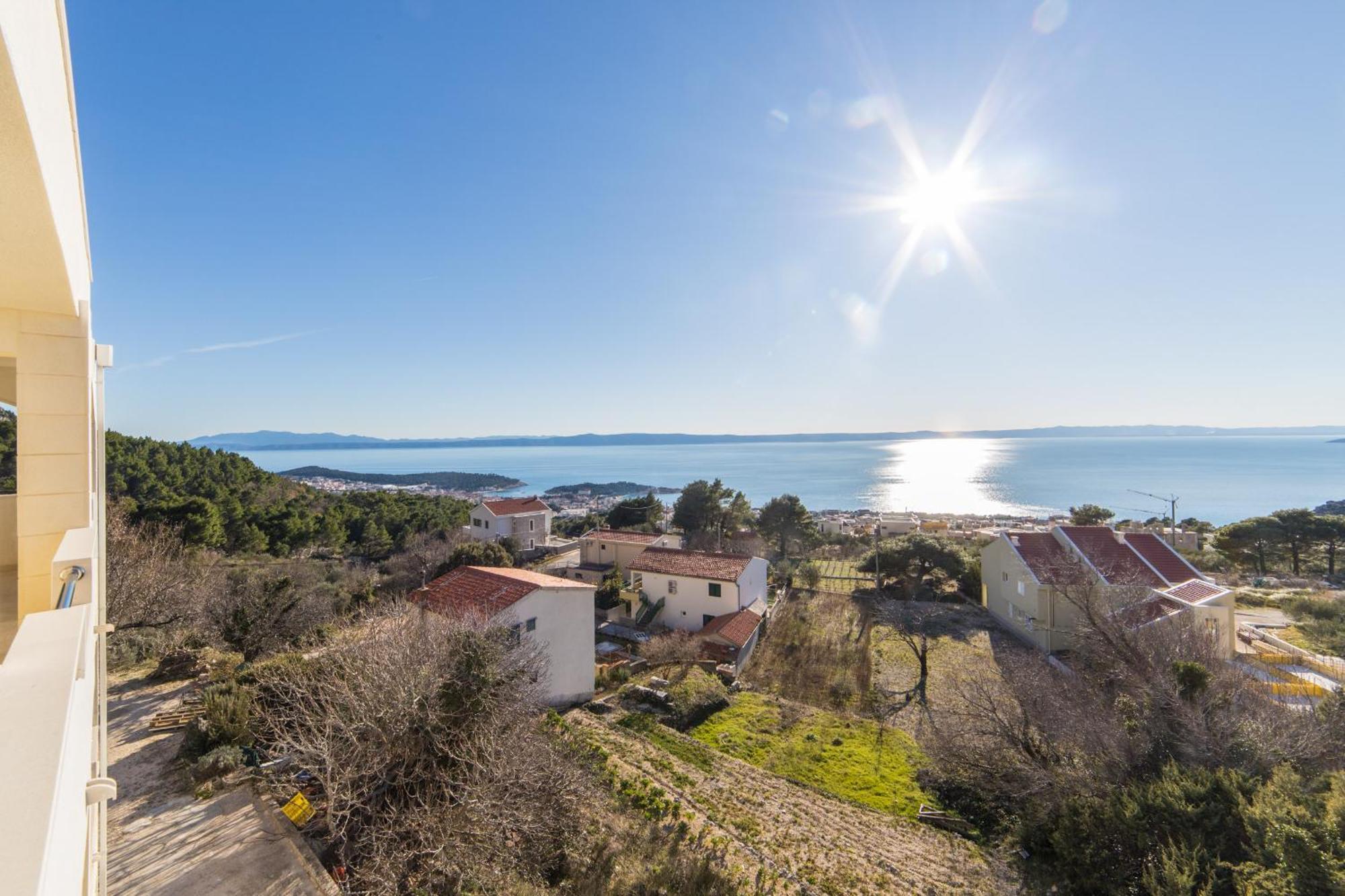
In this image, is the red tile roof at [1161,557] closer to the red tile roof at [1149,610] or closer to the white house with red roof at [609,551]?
the red tile roof at [1149,610]

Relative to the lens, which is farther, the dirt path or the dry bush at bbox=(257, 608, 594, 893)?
the dry bush at bbox=(257, 608, 594, 893)

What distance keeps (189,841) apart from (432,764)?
8.48 ft

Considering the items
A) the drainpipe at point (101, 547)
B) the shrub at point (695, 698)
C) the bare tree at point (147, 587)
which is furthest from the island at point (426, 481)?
the drainpipe at point (101, 547)

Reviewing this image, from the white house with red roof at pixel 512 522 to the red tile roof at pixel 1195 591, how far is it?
97.7 ft

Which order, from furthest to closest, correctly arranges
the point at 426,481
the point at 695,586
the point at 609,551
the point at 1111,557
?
1. the point at 426,481
2. the point at 609,551
3. the point at 695,586
4. the point at 1111,557

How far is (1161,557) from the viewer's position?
17219 mm

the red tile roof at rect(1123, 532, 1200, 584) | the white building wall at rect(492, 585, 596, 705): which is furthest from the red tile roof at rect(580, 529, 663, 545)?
the red tile roof at rect(1123, 532, 1200, 584)

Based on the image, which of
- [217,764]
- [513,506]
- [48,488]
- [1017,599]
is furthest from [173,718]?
[513,506]

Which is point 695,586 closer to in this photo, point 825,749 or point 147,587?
point 825,749

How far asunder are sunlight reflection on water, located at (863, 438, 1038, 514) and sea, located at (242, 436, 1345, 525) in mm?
314

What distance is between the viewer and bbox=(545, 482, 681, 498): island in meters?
87.5

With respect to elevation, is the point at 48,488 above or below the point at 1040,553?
above

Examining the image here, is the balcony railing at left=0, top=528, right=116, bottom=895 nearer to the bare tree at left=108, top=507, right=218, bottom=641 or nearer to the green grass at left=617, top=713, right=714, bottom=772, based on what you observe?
the green grass at left=617, top=713, right=714, bottom=772

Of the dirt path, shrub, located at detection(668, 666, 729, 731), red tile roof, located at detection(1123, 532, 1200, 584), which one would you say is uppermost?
red tile roof, located at detection(1123, 532, 1200, 584)
